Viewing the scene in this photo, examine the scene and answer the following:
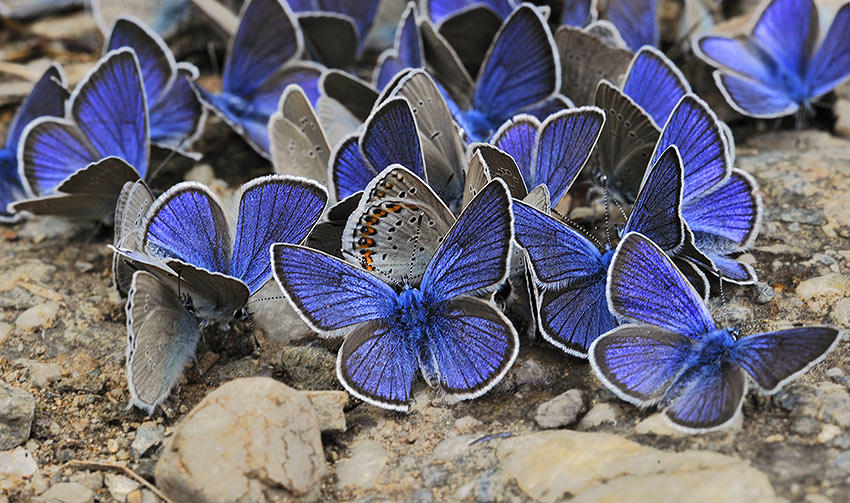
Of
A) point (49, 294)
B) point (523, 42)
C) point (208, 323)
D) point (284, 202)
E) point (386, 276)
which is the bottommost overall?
point (49, 294)

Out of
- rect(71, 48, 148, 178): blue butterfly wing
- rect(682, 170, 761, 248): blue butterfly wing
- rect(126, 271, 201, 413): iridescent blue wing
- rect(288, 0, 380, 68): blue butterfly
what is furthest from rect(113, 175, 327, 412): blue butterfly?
rect(288, 0, 380, 68): blue butterfly

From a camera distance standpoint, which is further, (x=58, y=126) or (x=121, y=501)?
(x=58, y=126)

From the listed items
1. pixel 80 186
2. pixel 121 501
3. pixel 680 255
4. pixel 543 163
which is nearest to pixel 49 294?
pixel 80 186

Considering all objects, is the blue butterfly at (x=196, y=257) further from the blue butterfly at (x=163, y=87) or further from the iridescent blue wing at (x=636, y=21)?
the iridescent blue wing at (x=636, y=21)

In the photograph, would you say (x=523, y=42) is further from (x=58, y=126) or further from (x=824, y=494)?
(x=824, y=494)

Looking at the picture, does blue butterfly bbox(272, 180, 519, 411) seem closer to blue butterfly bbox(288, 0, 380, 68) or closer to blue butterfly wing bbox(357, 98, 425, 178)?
blue butterfly wing bbox(357, 98, 425, 178)

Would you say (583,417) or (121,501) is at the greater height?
(583,417)

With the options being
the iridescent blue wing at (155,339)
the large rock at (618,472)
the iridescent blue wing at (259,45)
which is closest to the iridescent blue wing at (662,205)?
the large rock at (618,472)
